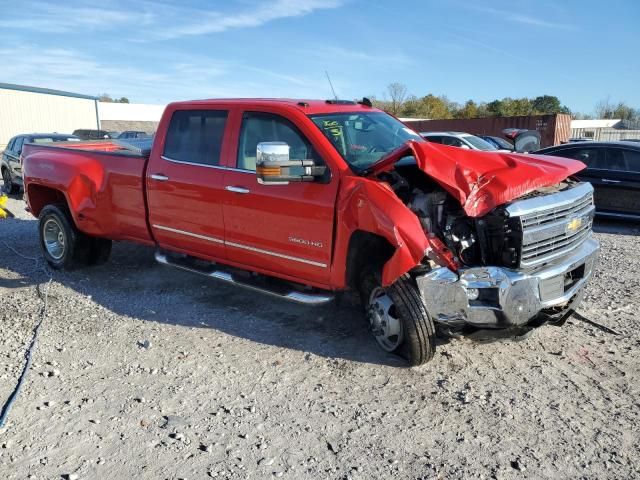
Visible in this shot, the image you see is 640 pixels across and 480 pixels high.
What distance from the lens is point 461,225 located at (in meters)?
3.91

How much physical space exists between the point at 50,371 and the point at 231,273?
1.67 metres

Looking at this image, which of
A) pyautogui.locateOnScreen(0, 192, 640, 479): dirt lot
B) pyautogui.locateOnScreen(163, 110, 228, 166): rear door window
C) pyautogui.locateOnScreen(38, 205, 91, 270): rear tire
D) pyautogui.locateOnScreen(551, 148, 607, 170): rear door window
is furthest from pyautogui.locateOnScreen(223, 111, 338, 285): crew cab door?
pyautogui.locateOnScreen(551, 148, 607, 170): rear door window

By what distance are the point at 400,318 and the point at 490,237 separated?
851 millimetres

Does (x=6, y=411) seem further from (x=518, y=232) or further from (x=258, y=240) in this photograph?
(x=518, y=232)

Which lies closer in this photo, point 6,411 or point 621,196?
point 6,411

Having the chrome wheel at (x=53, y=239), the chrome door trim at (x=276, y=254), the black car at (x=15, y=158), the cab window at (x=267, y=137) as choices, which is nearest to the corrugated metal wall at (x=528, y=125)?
the black car at (x=15, y=158)

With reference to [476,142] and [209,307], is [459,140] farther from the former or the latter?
[209,307]

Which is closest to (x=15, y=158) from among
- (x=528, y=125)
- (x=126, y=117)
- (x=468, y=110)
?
(x=528, y=125)

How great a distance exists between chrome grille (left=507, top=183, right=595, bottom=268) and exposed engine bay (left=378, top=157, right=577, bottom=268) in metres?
0.08

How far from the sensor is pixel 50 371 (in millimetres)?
4066

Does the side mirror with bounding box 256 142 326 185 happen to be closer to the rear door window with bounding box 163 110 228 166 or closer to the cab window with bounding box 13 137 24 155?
the rear door window with bounding box 163 110 228 166

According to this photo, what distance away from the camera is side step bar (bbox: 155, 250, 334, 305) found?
4363mm

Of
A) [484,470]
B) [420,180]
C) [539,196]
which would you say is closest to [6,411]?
[484,470]

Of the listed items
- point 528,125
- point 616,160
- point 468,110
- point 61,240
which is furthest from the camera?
point 468,110
